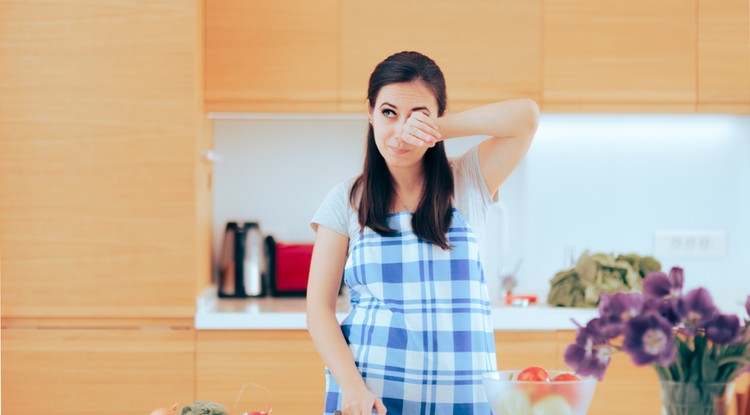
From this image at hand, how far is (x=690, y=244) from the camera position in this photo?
3428 millimetres

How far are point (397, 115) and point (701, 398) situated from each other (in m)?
0.80

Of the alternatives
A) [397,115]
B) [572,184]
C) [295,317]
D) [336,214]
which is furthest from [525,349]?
[397,115]

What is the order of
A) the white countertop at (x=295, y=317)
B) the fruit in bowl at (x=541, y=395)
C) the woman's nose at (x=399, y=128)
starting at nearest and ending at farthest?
the fruit in bowl at (x=541, y=395) → the woman's nose at (x=399, y=128) → the white countertop at (x=295, y=317)

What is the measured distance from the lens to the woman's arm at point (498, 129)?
170 cm

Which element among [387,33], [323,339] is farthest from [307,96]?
[323,339]

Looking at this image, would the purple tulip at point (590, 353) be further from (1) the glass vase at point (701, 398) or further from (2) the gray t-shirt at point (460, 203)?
(2) the gray t-shirt at point (460, 203)

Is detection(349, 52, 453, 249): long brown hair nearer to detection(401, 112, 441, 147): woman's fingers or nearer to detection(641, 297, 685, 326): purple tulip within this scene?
detection(401, 112, 441, 147): woman's fingers

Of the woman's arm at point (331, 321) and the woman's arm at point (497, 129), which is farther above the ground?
the woman's arm at point (497, 129)

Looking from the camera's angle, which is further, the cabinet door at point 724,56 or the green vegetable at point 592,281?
the cabinet door at point 724,56

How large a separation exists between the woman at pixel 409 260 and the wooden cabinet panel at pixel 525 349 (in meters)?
1.18

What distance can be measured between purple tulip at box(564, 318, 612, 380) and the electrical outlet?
2.55 m

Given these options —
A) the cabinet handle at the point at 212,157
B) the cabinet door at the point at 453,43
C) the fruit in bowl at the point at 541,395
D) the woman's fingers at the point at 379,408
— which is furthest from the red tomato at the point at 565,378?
the cabinet handle at the point at 212,157

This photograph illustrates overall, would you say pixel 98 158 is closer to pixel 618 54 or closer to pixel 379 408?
pixel 379 408

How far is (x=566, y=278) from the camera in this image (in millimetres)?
3027
